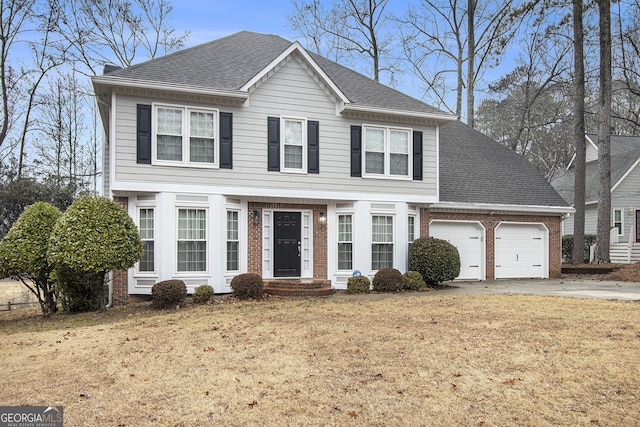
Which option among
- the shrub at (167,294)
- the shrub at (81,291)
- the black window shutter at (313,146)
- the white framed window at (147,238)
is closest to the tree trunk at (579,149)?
the black window shutter at (313,146)

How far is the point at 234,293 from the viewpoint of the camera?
13609 millimetres

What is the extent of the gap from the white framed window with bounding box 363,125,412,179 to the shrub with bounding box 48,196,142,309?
7119 millimetres

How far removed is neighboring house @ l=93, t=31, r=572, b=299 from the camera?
13727 millimetres

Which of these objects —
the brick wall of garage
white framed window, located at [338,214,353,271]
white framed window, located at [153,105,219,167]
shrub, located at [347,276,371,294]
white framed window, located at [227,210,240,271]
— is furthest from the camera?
the brick wall of garage

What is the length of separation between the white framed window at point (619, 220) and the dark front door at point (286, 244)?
20646mm

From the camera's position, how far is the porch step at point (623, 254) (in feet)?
80.7

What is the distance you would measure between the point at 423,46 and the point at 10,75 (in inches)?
887

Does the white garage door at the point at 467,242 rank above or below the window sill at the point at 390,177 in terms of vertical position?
below

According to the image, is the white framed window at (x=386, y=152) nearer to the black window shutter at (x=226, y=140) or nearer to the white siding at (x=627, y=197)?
the black window shutter at (x=226, y=140)

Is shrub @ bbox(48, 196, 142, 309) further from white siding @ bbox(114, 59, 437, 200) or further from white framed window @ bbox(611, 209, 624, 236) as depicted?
white framed window @ bbox(611, 209, 624, 236)

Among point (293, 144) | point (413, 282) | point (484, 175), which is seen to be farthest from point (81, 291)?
point (484, 175)

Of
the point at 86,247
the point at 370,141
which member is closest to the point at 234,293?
the point at 86,247

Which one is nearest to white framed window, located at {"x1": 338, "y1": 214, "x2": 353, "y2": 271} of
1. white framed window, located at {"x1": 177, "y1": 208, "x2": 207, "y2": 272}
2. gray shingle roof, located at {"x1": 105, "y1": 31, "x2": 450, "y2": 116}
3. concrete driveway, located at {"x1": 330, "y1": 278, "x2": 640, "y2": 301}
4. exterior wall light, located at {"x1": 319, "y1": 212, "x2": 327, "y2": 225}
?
exterior wall light, located at {"x1": 319, "y1": 212, "x2": 327, "y2": 225}

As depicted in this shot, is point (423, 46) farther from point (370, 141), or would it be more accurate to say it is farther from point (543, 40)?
point (370, 141)
